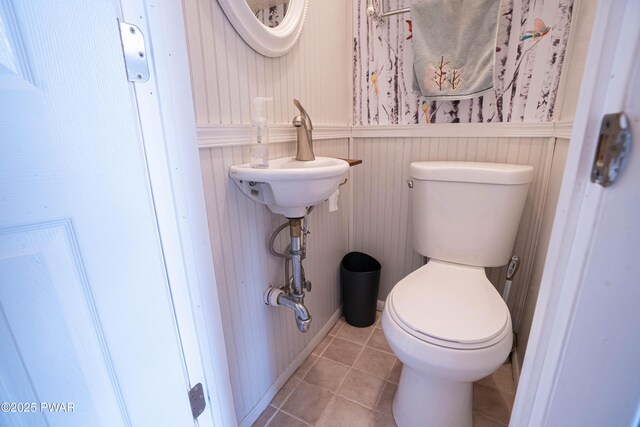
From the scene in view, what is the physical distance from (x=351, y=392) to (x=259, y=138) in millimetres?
1092

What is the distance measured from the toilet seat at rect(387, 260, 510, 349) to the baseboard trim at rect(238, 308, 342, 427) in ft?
1.98

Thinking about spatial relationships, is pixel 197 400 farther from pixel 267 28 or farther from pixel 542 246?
pixel 542 246

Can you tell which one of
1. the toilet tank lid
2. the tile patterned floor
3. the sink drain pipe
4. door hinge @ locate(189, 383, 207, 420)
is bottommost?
the tile patterned floor

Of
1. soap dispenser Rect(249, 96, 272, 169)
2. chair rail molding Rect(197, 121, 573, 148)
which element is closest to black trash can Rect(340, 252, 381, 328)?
chair rail molding Rect(197, 121, 573, 148)

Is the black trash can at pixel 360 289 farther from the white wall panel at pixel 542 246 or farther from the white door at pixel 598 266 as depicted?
the white door at pixel 598 266

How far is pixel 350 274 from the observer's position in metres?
1.48

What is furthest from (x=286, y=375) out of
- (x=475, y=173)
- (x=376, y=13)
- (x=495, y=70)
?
(x=376, y=13)

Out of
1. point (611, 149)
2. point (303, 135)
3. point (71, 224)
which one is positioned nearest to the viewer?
point (611, 149)

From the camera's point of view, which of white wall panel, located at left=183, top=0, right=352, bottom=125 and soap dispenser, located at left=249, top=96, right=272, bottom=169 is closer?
white wall panel, located at left=183, top=0, right=352, bottom=125

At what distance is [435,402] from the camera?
92 centimetres

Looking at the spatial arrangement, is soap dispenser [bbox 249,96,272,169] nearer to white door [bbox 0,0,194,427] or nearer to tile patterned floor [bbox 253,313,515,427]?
white door [bbox 0,0,194,427]

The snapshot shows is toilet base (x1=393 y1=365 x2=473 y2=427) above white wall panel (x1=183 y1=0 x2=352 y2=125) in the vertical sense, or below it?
below

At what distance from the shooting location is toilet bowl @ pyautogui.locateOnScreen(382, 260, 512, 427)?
0.77 meters

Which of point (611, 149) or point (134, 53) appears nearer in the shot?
point (611, 149)
